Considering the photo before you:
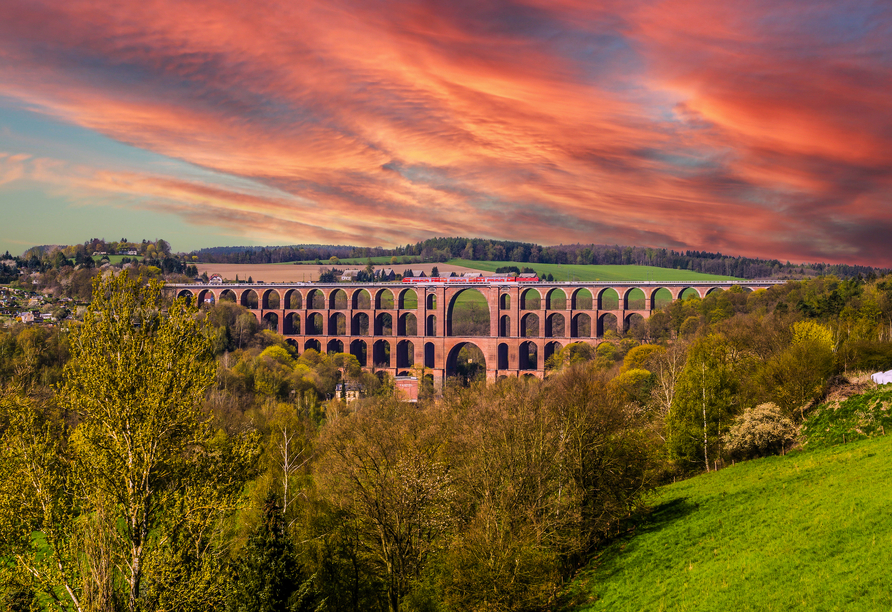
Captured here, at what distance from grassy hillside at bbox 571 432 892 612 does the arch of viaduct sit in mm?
64830

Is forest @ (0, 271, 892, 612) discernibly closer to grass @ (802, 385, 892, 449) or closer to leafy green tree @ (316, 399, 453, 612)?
leafy green tree @ (316, 399, 453, 612)

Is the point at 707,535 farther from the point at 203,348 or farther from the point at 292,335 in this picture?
the point at 292,335

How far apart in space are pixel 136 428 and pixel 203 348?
1819 mm

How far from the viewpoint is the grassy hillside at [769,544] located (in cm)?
1267

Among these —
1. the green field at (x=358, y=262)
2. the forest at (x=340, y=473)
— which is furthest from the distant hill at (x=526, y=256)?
the forest at (x=340, y=473)

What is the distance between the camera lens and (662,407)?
36625 millimetres

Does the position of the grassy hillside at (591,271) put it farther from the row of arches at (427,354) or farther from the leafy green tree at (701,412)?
the leafy green tree at (701,412)

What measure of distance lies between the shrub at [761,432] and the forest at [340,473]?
8 centimetres

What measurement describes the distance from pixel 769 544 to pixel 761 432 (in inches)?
457

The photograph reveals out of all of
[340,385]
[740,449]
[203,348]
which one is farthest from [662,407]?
[340,385]

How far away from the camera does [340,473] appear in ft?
74.7

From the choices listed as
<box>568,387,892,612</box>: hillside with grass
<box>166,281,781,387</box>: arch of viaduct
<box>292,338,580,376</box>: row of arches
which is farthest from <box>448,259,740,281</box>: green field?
<box>568,387,892,612</box>: hillside with grass

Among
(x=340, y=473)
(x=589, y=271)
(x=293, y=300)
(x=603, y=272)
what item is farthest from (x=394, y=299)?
(x=340, y=473)

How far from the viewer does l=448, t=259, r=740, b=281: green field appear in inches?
4943
